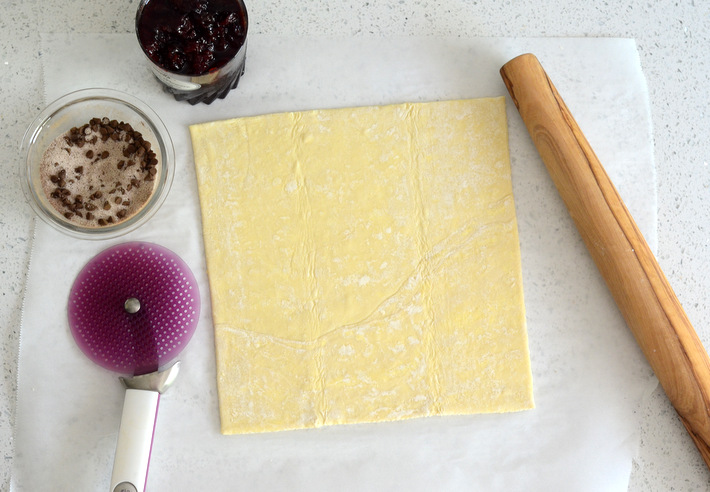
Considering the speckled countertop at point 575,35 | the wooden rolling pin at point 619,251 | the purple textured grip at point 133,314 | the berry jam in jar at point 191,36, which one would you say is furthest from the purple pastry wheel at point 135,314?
the wooden rolling pin at point 619,251

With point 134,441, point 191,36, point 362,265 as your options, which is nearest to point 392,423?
point 362,265

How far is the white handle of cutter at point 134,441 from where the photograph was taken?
81cm

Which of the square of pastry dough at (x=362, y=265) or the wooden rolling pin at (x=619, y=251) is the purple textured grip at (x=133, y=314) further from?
the wooden rolling pin at (x=619, y=251)

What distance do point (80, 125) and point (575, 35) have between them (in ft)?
2.81

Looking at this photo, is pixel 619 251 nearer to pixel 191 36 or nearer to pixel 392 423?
pixel 392 423

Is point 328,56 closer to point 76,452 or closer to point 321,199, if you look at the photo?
point 321,199

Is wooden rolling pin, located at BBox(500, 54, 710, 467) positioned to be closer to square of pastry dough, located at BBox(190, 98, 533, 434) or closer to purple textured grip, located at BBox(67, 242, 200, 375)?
square of pastry dough, located at BBox(190, 98, 533, 434)

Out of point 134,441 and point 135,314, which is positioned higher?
point 135,314

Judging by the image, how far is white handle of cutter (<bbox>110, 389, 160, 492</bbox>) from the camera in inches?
31.7

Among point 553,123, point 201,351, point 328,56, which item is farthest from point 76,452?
point 553,123

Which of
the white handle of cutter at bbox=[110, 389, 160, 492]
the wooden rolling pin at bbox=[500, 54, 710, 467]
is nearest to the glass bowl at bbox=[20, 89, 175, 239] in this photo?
the white handle of cutter at bbox=[110, 389, 160, 492]

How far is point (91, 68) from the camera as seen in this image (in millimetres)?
929

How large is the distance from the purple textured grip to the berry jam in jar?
11.4 inches

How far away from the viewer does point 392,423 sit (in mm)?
916
